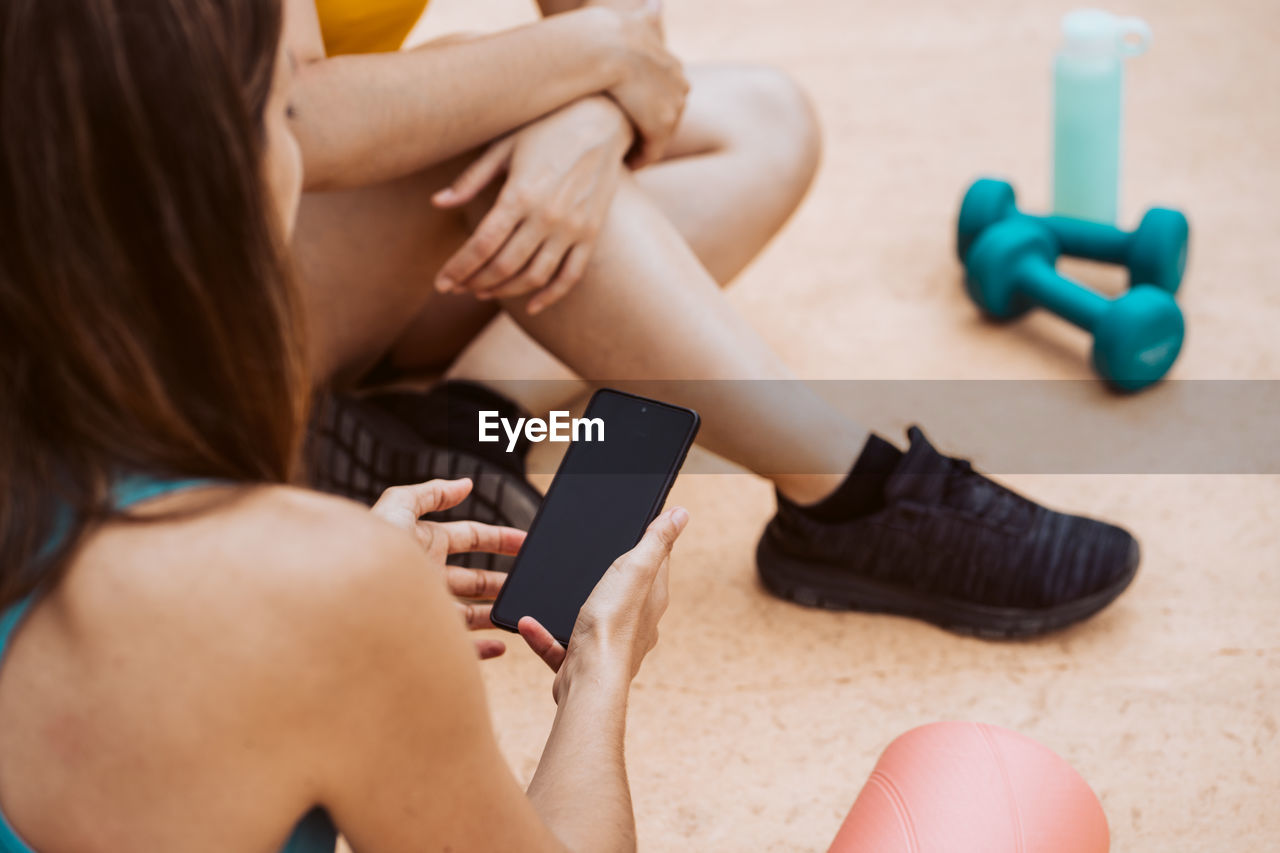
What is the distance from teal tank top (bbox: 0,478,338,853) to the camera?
1.46 feet

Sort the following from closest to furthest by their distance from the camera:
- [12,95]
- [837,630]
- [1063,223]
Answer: [12,95] < [837,630] < [1063,223]

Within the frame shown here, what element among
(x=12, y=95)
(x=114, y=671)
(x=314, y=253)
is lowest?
(x=314, y=253)

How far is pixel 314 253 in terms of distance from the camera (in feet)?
3.35

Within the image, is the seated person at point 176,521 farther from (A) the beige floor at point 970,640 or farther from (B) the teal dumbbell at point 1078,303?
(B) the teal dumbbell at point 1078,303

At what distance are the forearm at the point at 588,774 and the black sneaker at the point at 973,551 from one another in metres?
0.42

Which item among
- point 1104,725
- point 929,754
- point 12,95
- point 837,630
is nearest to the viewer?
point 12,95

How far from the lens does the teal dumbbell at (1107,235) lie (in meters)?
1.37

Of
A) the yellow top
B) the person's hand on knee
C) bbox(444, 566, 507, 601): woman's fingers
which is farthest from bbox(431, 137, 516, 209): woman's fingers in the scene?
bbox(444, 566, 507, 601): woman's fingers

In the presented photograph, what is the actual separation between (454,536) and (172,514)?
1.16ft

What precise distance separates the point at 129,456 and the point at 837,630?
716 mm

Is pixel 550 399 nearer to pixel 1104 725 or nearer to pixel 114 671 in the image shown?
pixel 1104 725

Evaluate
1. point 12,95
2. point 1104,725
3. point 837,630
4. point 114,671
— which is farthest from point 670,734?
point 12,95

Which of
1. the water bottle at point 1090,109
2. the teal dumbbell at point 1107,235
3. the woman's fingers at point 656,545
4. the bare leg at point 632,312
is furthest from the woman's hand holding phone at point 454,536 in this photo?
the water bottle at point 1090,109

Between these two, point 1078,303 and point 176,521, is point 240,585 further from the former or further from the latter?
point 1078,303
